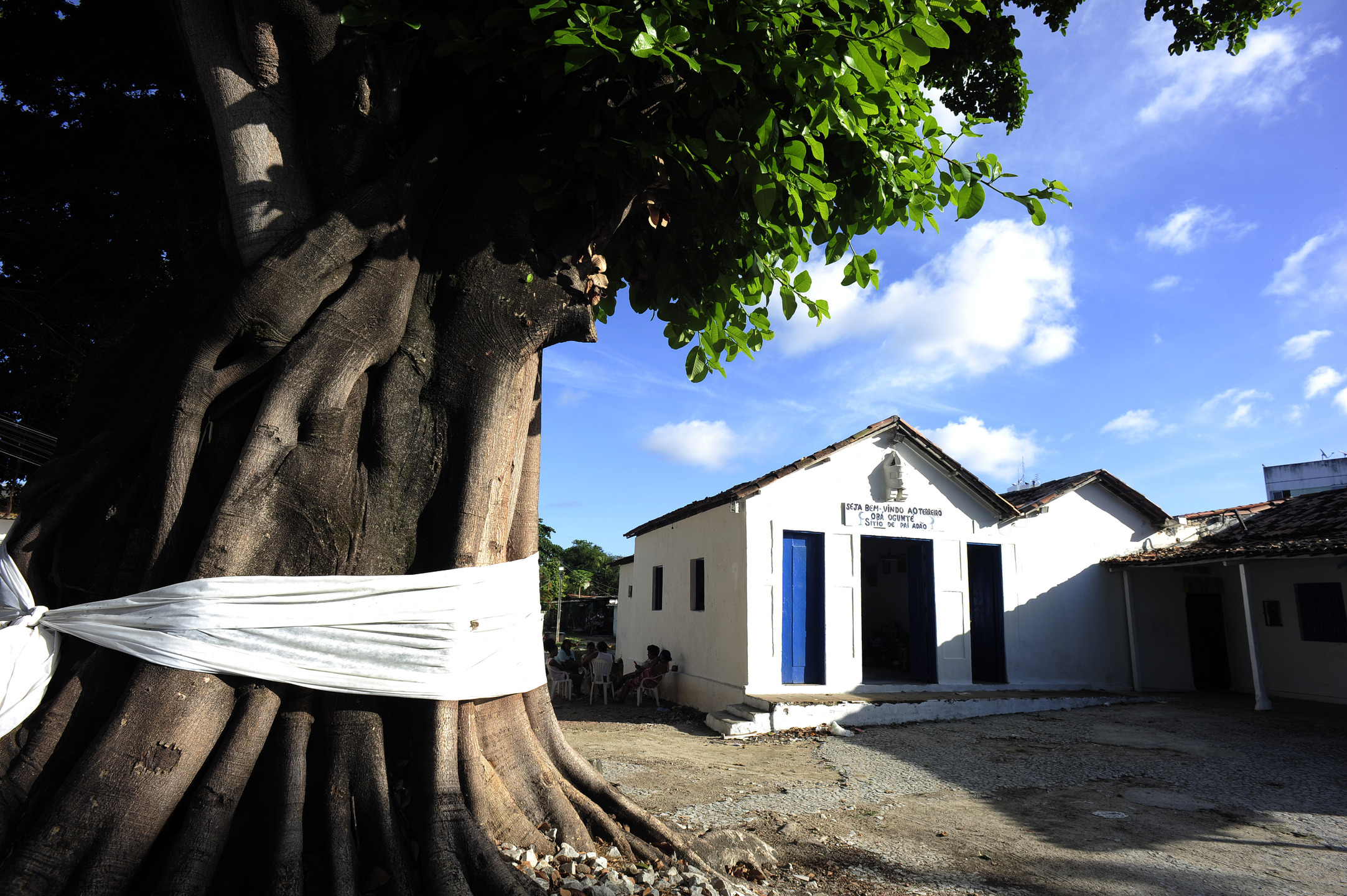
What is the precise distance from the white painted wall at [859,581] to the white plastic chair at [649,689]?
46cm

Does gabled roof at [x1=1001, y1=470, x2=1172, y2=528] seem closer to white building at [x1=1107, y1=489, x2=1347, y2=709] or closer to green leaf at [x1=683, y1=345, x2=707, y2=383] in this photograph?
white building at [x1=1107, y1=489, x2=1347, y2=709]

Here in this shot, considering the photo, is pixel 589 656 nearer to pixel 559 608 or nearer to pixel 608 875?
pixel 608 875

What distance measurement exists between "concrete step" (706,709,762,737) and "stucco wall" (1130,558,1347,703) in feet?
28.6

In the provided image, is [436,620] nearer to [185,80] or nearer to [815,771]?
[815,771]

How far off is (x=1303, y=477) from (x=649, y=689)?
1402 inches

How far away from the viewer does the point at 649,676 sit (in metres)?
13.1

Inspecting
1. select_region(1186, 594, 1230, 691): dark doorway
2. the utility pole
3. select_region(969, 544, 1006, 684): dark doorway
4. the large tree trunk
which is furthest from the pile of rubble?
the utility pole

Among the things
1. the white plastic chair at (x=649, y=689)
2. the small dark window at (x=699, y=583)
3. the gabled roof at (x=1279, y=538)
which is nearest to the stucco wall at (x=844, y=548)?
the small dark window at (x=699, y=583)

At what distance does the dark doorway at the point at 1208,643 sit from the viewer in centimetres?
1422

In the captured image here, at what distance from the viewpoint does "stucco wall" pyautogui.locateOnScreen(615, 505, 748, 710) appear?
454 inches

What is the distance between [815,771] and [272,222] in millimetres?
6675

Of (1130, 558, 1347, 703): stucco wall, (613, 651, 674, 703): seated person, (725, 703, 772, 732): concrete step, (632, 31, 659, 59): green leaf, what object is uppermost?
(632, 31, 659, 59): green leaf

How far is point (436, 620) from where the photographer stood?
293 cm

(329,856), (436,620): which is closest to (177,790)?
(329,856)
